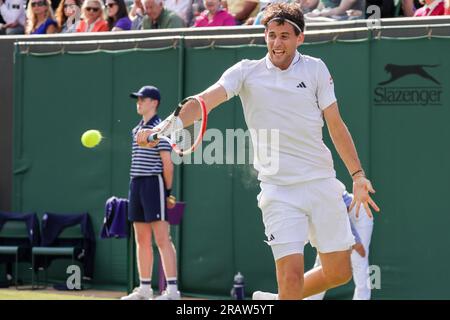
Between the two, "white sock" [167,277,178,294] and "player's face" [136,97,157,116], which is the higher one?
"player's face" [136,97,157,116]

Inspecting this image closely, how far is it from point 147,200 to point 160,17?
2.91 m

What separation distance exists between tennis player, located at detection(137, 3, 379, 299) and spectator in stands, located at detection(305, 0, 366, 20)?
4.63m

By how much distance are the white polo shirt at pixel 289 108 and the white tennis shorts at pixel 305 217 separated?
79 mm

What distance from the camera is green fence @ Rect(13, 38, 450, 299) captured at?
1059 centimetres

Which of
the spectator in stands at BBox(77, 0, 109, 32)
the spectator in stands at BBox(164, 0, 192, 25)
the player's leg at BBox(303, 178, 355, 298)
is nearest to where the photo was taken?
the player's leg at BBox(303, 178, 355, 298)

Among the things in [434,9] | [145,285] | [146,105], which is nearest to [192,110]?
[146,105]

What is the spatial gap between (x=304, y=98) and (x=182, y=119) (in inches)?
35.2

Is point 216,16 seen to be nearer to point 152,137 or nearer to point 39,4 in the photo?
point 39,4

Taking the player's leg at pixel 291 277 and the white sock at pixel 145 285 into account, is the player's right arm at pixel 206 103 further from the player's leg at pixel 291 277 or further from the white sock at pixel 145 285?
the white sock at pixel 145 285

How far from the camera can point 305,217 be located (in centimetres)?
680

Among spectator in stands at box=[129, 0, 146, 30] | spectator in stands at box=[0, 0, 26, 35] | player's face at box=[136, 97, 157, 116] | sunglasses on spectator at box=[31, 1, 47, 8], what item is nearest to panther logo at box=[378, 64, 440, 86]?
player's face at box=[136, 97, 157, 116]

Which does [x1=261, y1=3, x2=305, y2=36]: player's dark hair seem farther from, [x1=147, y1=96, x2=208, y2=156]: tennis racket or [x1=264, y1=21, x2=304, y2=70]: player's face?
[x1=147, y1=96, x2=208, y2=156]: tennis racket

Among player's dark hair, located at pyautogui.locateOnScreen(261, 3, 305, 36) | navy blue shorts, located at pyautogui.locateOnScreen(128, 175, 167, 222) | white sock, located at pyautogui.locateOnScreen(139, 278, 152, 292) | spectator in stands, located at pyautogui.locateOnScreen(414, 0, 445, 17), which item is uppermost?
spectator in stands, located at pyautogui.locateOnScreen(414, 0, 445, 17)
